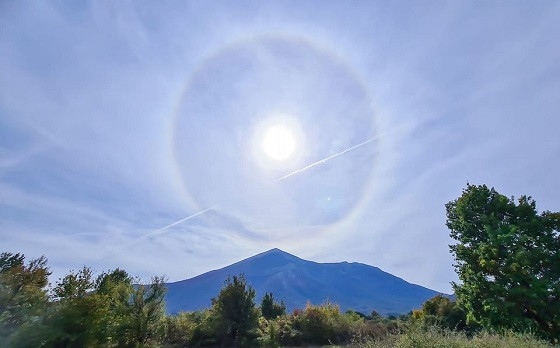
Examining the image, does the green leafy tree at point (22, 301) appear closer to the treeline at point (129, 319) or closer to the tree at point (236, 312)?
the treeline at point (129, 319)

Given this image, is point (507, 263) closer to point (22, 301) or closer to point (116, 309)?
point (116, 309)

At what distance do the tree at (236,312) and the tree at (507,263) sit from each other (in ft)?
49.6

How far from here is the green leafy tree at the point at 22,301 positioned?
56.8ft

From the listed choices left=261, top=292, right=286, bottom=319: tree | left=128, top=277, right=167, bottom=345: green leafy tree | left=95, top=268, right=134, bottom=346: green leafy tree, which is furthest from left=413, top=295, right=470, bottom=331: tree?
left=95, top=268, right=134, bottom=346: green leafy tree

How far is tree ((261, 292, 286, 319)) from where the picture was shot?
36591 millimetres

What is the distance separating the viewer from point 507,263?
2066 cm

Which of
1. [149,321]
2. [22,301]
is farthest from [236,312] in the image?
[22,301]

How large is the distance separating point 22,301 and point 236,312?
1367 centimetres

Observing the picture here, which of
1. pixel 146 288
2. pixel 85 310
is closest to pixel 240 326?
pixel 146 288

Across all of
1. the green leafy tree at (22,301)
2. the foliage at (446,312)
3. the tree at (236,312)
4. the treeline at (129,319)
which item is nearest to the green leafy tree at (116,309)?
the treeline at (129,319)

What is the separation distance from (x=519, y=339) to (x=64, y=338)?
20.6m

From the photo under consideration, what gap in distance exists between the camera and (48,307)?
1952cm

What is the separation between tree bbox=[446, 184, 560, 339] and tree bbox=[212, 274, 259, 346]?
1512 centimetres

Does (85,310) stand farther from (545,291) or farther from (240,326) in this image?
(545,291)
